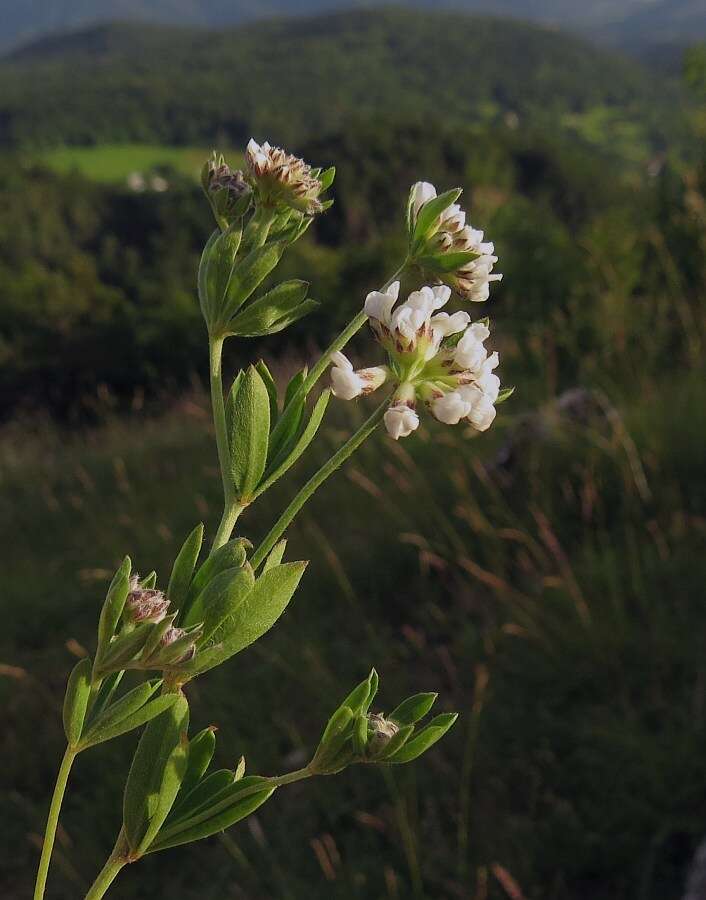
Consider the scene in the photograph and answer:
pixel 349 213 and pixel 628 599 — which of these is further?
pixel 349 213

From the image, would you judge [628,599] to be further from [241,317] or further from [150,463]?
[150,463]

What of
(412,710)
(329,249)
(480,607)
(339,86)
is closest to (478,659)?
(480,607)

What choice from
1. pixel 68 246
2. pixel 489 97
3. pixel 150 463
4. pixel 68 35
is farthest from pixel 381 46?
pixel 150 463

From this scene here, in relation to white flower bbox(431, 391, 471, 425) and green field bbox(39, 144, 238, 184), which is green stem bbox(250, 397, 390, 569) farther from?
green field bbox(39, 144, 238, 184)

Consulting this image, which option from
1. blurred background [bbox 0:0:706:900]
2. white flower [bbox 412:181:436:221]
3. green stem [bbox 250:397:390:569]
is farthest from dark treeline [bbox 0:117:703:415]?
green stem [bbox 250:397:390:569]

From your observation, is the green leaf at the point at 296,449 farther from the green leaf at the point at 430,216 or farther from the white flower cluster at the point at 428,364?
the green leaf at the point at 430,216

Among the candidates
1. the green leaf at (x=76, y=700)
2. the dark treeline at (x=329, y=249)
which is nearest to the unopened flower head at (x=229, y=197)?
the green leaf at (x=76, y=700)
